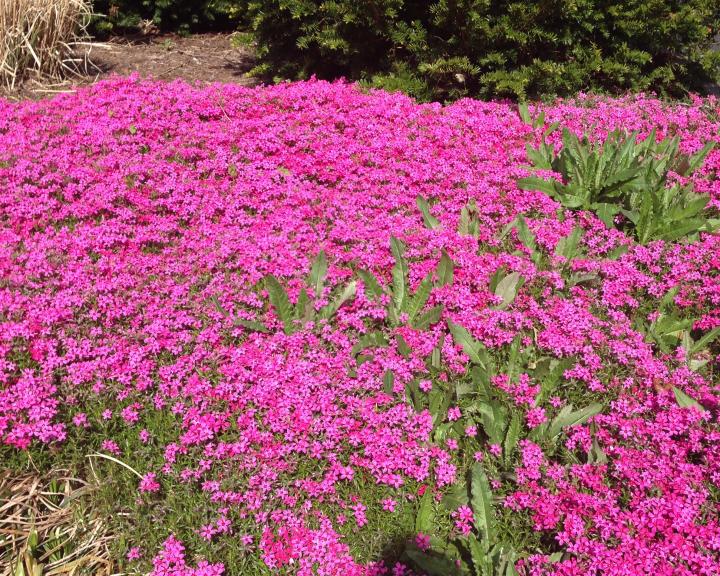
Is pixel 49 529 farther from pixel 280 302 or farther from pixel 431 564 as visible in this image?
pixel 431 564

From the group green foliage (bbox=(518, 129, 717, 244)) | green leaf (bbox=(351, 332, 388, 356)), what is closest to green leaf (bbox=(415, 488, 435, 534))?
green leaf (bbox=(351, 332, 388, 356))

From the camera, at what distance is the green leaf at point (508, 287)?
432cm

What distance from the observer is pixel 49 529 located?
3318 mm

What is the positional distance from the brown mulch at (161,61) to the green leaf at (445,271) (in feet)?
20.2

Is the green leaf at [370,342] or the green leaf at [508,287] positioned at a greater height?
the green leaf at [508,287]

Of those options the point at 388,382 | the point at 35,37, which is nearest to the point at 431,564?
the point at 388,382

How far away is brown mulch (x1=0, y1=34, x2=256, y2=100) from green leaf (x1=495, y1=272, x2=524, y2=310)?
643 centimetres

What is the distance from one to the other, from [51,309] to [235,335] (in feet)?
4.50

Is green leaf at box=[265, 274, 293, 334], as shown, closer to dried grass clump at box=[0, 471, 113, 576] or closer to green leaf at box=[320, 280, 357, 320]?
green leaf at box=[320, 280, 357, 320]

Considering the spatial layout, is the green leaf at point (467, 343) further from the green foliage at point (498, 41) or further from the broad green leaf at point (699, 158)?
the green foliage at point (498, 41)

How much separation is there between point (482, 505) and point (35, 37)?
30.7 feet

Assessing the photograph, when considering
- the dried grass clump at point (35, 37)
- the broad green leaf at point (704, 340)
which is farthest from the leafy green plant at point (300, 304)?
the dried grass clump at point (35, 37)

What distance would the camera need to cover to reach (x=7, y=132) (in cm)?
668

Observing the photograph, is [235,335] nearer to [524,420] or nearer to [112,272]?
[112,272]
